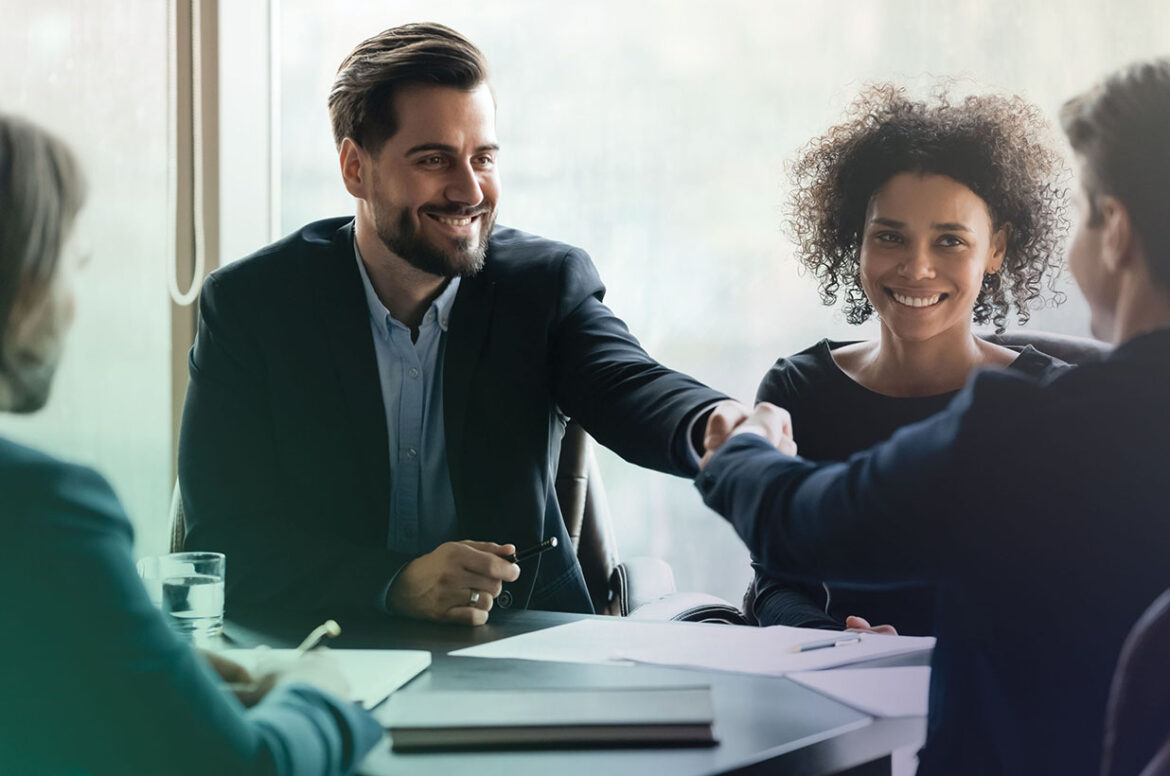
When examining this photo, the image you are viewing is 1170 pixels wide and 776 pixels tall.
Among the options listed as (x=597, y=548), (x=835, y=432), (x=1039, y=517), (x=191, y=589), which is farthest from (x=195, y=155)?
(x=1039, y=517)

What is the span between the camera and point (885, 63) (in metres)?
1.91

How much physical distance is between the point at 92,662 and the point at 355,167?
3.66ft

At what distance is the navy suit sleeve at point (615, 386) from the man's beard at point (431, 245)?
12cm

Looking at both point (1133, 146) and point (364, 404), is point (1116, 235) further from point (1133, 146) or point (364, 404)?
point (364, 404)

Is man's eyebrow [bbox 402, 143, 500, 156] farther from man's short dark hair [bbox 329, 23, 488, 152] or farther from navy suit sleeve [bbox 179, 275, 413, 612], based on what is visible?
navy suit sleeve [bbox 179, 275, 413, 612]

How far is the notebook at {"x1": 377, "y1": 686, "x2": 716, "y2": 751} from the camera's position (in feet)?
2.28

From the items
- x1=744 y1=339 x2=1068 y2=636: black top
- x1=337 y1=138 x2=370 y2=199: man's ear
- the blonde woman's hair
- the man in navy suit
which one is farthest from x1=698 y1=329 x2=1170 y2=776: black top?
x1=337 y1=138 x2=370 y2=199: man's ear

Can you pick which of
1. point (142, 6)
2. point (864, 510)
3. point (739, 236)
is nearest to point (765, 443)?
point (864, 510)

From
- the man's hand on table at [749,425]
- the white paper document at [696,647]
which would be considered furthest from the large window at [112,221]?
the man's hand on table at [749,425]

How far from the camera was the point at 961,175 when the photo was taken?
1.31 meters

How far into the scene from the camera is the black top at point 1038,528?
0.60m

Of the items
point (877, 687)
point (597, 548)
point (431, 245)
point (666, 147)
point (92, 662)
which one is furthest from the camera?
point (666, 147)

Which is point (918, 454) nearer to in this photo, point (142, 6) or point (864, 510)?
point (864, 510)

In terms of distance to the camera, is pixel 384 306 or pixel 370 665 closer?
pixel 370 665
